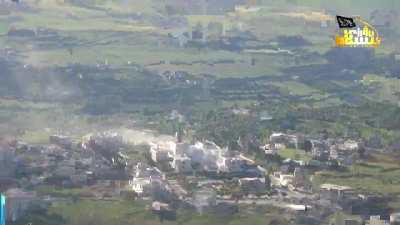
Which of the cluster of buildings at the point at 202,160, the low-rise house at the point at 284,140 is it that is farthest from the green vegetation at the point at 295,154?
the cluster of buildings at the point at 202,160

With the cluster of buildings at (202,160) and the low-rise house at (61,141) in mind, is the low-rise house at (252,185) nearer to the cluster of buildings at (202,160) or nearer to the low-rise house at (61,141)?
the cluster of buildings at (202,160)

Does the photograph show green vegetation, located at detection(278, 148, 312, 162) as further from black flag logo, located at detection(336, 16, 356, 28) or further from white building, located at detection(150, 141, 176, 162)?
black flag logo, located at detection(336, 16, 356, 28)

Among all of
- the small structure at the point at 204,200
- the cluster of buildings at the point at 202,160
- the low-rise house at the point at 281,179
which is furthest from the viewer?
the cluster of buildings at the point at 202,160

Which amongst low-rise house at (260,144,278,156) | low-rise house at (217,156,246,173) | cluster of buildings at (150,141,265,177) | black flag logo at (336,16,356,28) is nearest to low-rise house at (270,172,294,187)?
cluster of buildings at (150,141,265,177)

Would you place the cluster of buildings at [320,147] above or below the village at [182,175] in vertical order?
above

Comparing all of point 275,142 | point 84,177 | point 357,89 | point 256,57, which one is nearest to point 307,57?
point 256,57

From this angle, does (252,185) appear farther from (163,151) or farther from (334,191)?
(163,151)
